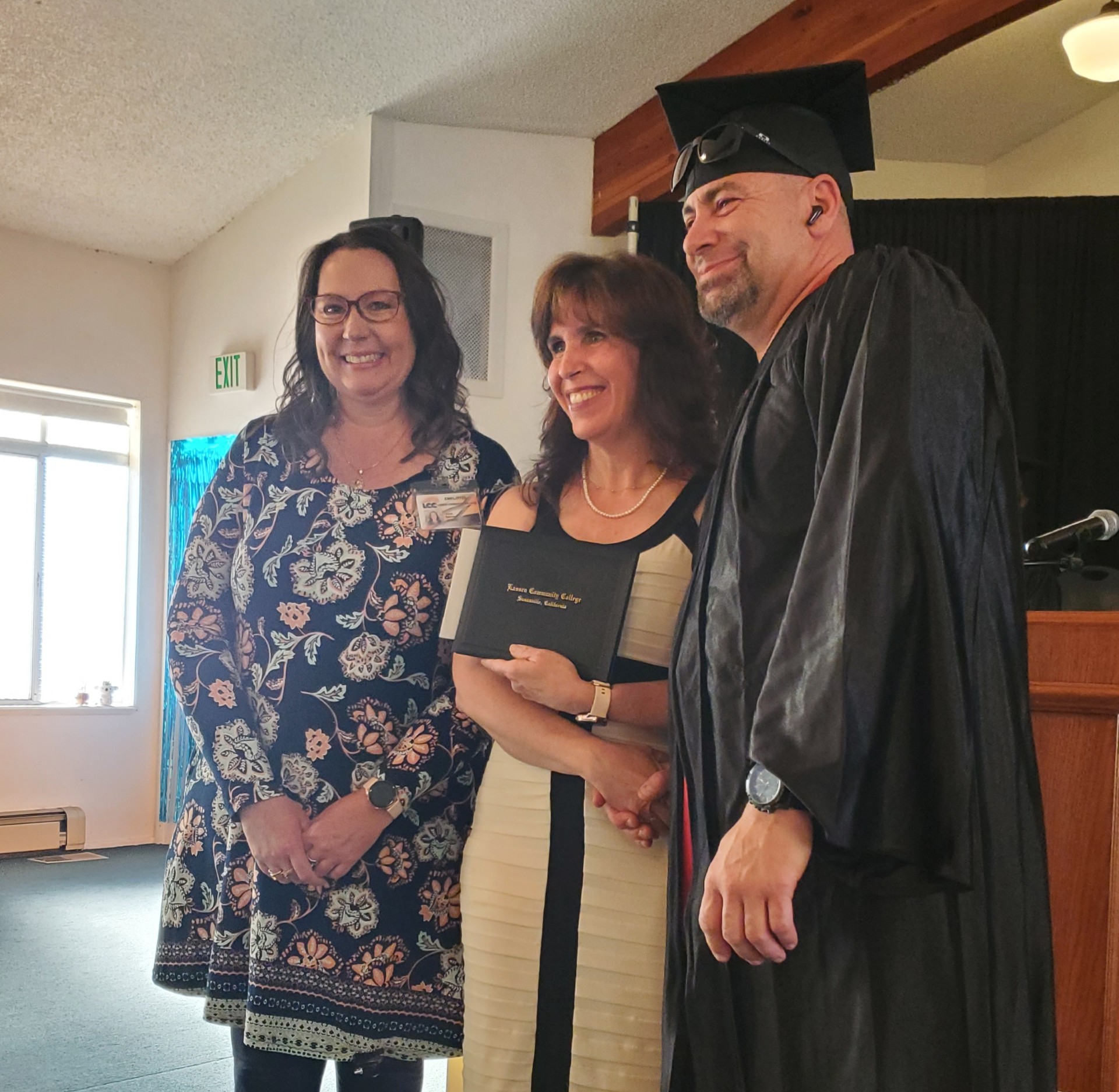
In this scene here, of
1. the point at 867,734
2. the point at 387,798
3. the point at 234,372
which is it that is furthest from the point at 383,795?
the point at 234,372

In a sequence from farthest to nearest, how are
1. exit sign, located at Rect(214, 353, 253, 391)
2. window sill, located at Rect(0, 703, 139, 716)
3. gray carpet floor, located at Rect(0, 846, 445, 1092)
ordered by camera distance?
window sill, located at Rect(0, 703, 139, 716) → exit sign, located at Rect(214, 353, 253, 391) → gray carpet floor, located at Rect(0, 846, 445, 1092)

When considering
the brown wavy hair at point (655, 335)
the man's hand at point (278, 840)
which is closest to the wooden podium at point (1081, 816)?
the brown wavy hair at point (655, 335)

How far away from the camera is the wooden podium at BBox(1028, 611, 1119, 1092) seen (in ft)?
5.49

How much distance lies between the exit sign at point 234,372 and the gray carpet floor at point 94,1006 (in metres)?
2.61

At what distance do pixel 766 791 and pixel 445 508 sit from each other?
84cm

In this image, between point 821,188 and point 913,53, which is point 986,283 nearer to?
point 913,53

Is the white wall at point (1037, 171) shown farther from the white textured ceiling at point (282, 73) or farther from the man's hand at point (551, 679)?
the man's hand at point (551, 679)

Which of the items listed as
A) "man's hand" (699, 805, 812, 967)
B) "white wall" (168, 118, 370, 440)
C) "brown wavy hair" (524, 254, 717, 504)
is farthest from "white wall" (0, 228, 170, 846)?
"man's hand" (699, 805, 812, 967)

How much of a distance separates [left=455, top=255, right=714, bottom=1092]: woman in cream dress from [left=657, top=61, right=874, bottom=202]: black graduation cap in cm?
25

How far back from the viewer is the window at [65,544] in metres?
6.59

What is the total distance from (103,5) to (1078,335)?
3.87 meters

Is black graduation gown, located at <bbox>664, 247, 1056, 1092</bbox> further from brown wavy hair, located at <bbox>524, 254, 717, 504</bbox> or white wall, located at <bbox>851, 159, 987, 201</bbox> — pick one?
white wall, located at <bbox>851, 159, 987, 201</bbox>

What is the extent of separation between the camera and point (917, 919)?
1028 millimetres

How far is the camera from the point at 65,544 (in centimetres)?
679
